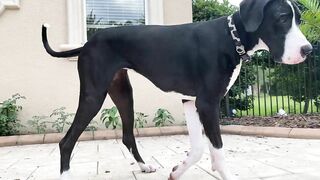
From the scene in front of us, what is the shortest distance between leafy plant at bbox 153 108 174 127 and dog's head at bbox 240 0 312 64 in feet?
11.4

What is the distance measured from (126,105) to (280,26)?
140 centimetres

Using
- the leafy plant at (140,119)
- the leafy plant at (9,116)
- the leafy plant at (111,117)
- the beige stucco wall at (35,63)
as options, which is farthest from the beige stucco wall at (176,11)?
the leafy plant at (9,116)

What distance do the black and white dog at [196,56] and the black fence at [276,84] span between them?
161 inches

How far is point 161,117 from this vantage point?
546cm

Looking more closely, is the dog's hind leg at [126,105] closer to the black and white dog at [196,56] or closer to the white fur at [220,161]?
the black and white dog at [196,56]

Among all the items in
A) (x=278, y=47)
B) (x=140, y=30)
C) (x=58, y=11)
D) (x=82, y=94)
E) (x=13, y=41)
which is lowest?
(x=82, y=94)

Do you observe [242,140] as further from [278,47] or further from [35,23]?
[35,23]

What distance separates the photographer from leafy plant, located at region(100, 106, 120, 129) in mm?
5188

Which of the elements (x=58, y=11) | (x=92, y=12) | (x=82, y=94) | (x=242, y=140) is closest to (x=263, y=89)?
(x=242, y=140)

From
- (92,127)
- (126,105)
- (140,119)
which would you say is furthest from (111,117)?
(126,105)

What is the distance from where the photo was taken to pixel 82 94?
2.53 meters

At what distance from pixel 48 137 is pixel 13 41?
5.41ft

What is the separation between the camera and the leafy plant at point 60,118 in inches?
209

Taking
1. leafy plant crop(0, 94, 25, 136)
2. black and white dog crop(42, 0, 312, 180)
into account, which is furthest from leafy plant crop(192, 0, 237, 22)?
black and white dog crop(42, 0, 312, 180)
